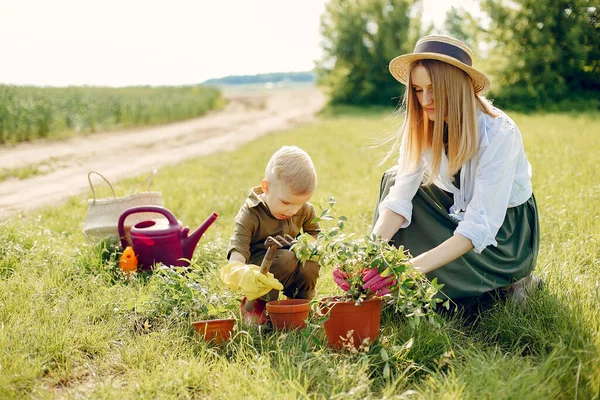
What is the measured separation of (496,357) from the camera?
2383 millimetres

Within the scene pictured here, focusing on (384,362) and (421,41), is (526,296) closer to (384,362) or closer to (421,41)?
(384,362)

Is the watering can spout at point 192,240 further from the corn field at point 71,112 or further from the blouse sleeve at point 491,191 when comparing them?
the corn field at point 71,112

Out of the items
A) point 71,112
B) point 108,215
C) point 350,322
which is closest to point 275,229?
point 350,322

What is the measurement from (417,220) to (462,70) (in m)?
0.81

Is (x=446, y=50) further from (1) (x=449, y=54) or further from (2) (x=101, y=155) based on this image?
(2) (x=101, y=155)

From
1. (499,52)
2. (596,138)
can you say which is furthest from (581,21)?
(596,138)

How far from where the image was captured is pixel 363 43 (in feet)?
99.5

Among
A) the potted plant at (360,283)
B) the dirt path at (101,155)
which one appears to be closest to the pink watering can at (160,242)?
the potted plant at (360,283)

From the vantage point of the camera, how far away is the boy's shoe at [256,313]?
275cm

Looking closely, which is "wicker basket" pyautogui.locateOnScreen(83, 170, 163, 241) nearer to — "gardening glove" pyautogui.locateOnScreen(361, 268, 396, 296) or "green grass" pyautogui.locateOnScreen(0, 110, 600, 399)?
"green grass" pyautogui.locateOnScreen(0, 110, 600, 399)

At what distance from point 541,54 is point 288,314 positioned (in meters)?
18.5

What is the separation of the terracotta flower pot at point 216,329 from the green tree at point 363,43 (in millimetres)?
27195

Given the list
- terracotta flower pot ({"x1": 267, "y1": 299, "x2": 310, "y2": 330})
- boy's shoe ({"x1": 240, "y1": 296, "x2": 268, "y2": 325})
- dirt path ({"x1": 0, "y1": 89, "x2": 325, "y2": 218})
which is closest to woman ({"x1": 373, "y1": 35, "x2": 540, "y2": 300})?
terracotta flower pot ({"x1": 267, "y1": 299, "x2": 310, "y2": 330})

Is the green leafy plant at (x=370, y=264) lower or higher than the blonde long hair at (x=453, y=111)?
lower
